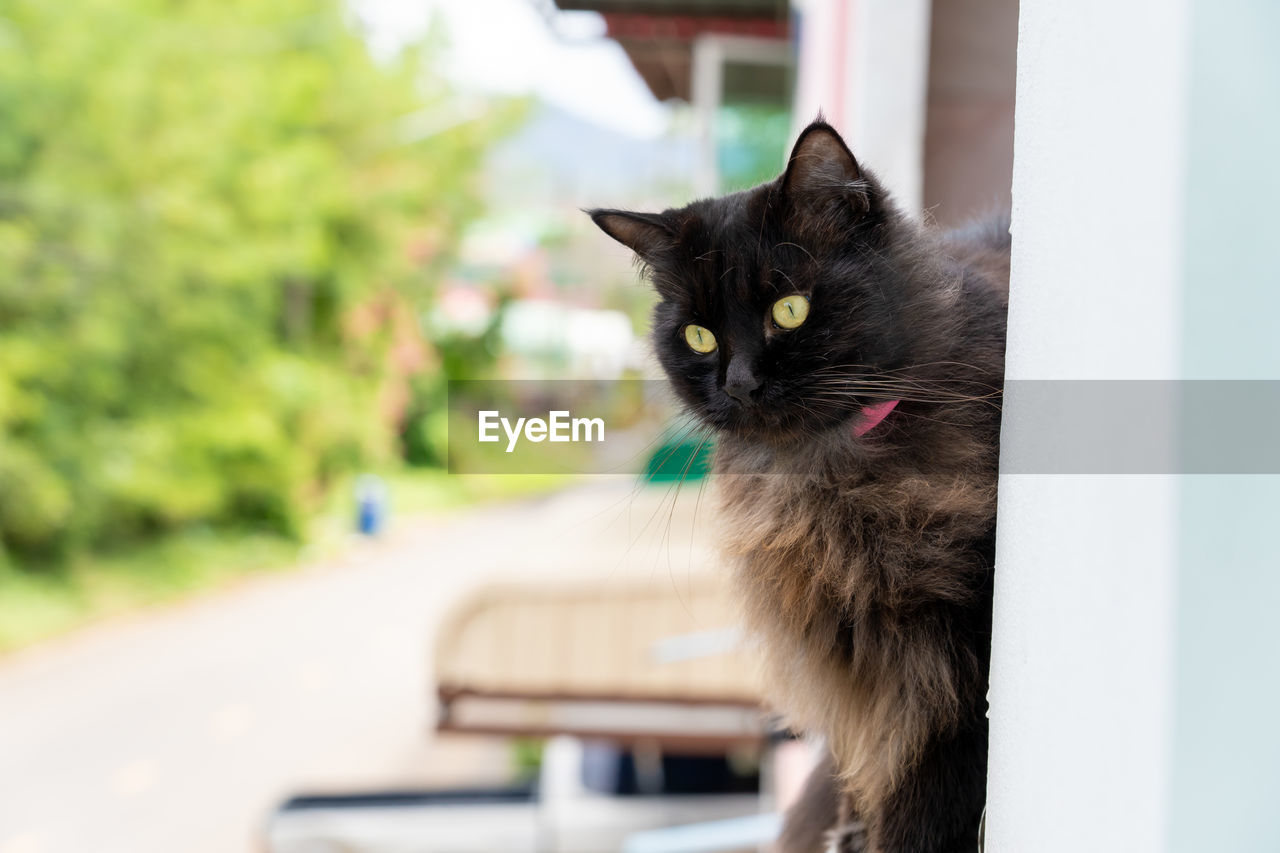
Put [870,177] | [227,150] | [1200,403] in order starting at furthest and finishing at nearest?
1. [227,150]
2. [870,177]
3. [1200,403]

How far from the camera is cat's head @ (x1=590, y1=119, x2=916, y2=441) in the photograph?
52cm

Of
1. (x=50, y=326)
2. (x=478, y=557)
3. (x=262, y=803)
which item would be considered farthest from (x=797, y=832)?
(x=478, y=557)

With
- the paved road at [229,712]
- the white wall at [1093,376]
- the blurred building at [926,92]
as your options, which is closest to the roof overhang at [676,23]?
the blurred building at [926,92]

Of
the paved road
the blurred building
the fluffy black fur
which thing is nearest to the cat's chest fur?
the fluffy black fur

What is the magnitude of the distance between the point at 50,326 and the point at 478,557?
10.9 ft

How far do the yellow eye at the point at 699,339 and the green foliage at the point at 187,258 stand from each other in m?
5.26

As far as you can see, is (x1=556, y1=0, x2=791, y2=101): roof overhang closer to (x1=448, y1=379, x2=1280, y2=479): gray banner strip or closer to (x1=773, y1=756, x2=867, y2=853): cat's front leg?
(x1=448, y1=379, x2=1280, y2=479): gray banner strip

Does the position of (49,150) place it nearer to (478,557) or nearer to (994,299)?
(478,557)

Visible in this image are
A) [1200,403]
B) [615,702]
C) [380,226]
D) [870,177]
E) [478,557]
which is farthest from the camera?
[380,226]

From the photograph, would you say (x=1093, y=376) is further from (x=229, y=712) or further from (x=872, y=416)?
(x=229, y=712)

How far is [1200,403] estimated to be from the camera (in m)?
0.29

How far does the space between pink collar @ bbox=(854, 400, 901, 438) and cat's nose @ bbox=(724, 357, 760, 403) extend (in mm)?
64

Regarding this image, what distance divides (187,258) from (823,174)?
19.7 ft

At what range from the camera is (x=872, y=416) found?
0.52 metres
